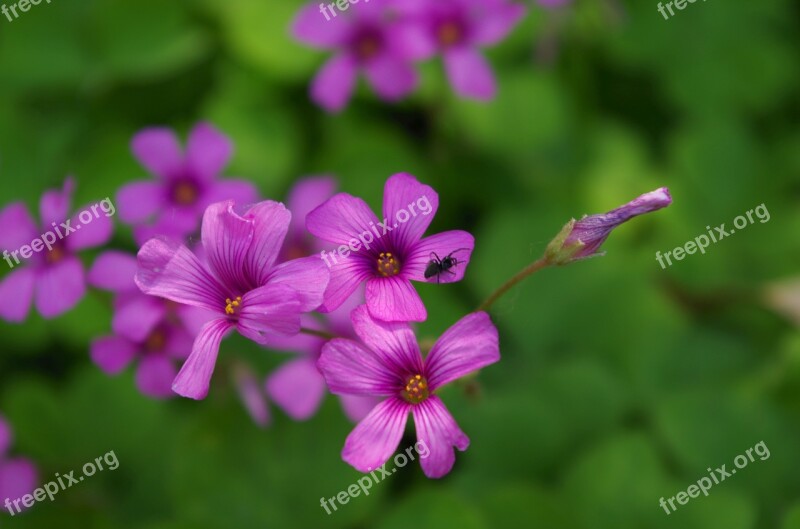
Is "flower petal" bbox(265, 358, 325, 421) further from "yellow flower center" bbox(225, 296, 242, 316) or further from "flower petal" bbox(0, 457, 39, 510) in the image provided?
"flower petal" bbox(0, 457, 39, 510)

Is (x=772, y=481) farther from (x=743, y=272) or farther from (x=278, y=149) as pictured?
(x=278, y=149)

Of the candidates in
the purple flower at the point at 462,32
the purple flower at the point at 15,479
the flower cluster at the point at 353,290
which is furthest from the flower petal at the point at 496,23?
the purple flower at the point at 15,479

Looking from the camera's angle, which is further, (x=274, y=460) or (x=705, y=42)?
(x=705, y=42)

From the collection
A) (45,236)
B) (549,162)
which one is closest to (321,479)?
(45,236)

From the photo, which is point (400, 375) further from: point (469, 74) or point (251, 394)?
point (469, 74)

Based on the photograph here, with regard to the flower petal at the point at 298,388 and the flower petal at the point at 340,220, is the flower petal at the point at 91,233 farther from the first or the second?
the flower petal at the point at 340,220
